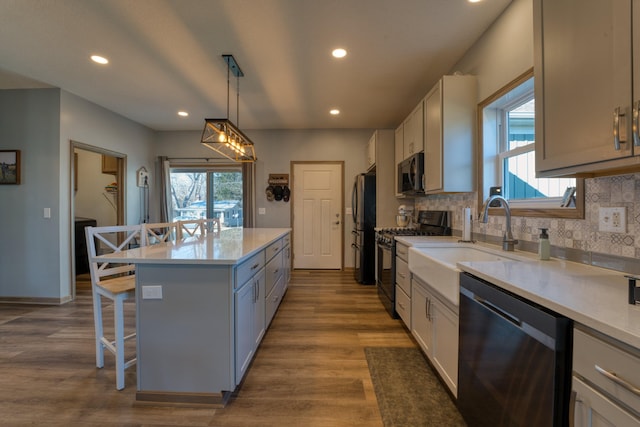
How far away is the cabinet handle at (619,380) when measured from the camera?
25.2 inches

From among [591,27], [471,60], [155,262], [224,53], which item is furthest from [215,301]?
[471,60]

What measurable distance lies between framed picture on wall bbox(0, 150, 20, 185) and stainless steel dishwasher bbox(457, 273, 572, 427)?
16.4ft

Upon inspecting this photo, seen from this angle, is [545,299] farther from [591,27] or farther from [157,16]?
[157,16]

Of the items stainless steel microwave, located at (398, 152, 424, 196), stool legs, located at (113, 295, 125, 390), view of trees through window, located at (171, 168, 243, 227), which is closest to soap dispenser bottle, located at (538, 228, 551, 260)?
stainless steel microwave, located at (398, 152, 424, 196)

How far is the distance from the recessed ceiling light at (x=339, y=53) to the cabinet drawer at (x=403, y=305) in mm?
2328

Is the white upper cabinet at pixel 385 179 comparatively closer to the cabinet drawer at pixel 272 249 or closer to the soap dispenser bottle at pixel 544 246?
the cabinet drawer at pixel 272 249

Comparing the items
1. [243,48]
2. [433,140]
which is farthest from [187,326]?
[433,140]

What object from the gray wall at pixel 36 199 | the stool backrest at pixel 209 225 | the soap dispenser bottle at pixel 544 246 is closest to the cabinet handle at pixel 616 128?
the soap dispenser bottle at pixel 544 246

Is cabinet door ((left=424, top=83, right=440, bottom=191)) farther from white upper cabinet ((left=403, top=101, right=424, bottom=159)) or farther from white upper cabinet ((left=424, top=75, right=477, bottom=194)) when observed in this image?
white upper cabinet ((left=403, top=101, right=424, bottom=159))

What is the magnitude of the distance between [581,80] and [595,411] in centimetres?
113

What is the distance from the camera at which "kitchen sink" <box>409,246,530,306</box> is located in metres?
1.48

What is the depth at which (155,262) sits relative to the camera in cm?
159

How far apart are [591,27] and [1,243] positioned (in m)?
5.63

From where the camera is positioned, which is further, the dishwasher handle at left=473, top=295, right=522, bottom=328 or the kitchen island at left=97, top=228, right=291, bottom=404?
the kitchen island at left=97, top=228, right=291, bottom=404
